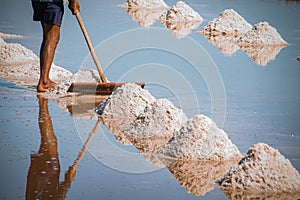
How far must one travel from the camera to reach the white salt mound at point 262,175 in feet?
12.6

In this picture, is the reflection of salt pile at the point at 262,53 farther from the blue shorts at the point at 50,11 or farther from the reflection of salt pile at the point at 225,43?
the blue shorts at the point at 50,11

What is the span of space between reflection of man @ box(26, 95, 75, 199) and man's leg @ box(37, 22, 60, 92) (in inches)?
65.4

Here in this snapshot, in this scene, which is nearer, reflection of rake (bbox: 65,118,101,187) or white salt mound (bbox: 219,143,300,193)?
white salt mound (bbox: 219,143,300,193)

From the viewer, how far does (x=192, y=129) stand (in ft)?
14.8

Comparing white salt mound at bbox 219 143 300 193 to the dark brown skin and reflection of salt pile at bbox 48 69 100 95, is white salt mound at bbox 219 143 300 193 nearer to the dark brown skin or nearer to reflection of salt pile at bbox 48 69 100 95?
reflection of salt pile at bbox 48 69 100 95

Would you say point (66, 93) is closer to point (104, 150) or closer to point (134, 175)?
point (104, 150)

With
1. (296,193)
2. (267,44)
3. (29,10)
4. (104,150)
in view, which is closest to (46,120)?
(104,150)

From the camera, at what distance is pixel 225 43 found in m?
10.1

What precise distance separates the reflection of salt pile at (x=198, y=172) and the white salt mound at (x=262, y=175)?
0.39ft

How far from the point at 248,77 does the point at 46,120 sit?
3.04m

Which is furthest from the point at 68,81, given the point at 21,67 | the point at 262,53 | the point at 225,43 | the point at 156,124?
the point at 225,43

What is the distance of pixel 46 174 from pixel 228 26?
741cm

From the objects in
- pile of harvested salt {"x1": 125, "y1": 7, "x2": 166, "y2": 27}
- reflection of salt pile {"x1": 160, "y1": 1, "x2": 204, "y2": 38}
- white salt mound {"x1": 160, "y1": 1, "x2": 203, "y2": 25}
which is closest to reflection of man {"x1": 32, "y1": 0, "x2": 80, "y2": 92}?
pile of harvested salt {"x1": 125, "y1": 7, "x2": 166, "y2": 27}

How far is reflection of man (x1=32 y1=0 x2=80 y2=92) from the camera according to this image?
22.0 ft
